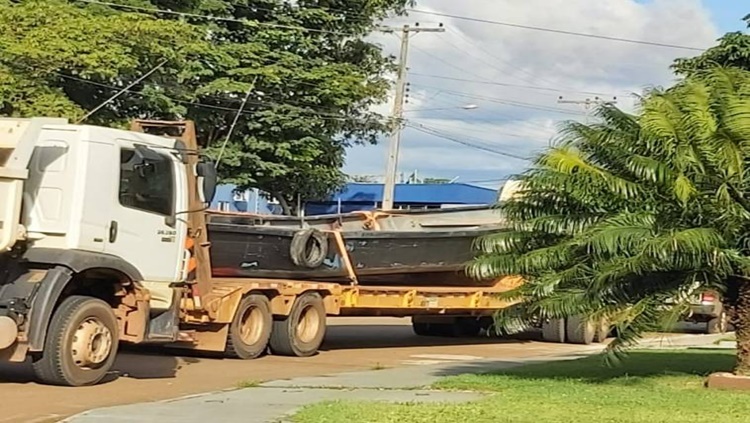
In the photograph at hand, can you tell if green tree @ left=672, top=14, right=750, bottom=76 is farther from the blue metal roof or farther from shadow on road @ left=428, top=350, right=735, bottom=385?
the blue metal roof

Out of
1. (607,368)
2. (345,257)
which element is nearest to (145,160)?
(345,257)

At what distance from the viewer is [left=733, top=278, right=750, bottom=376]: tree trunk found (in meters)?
13.1

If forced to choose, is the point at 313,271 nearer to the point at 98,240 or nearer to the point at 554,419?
the point at 98,240

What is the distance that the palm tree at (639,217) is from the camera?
1223 centimetres

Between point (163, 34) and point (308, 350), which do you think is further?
point (163, 34)

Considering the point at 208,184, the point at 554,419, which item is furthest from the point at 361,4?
the point at 554,419

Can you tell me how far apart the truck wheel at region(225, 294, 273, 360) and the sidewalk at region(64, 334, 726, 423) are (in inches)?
86.9

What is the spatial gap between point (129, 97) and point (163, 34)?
3859 millimetres

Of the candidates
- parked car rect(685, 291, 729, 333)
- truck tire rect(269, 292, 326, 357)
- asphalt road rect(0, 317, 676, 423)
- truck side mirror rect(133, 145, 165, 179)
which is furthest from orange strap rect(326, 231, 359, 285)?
parked car rect(685, 291, 729, 333)

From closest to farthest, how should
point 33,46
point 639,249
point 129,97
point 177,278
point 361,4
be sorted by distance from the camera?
point 639,249, point 177,278, point 33,46, point 129,97, point 361,4

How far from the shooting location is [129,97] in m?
31.5

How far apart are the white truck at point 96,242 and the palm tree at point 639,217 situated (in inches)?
151

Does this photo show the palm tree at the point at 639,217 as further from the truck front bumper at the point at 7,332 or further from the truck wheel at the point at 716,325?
the truck wheel at the point at 716,325

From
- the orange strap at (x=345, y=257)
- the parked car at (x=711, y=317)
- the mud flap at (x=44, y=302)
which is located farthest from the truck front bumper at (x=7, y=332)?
the parked car at (x=711, y=317)
